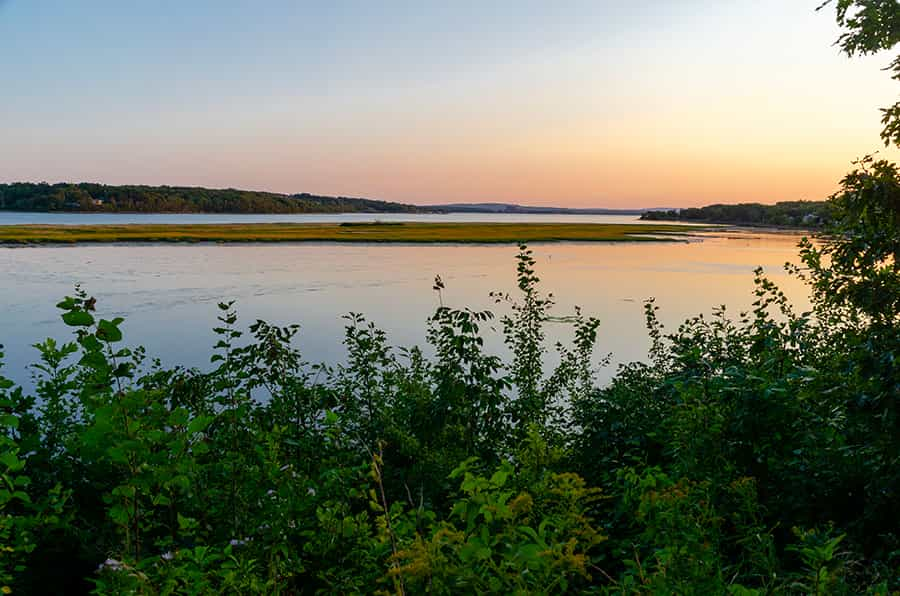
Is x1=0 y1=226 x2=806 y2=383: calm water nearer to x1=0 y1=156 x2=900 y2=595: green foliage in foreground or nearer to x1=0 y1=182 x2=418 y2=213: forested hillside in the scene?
x1=0 y1=156 x2=900 y2=595: green foliage in foreground

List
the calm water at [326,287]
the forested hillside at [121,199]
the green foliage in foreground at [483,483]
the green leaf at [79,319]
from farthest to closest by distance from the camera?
the forested hillside at [121,199], the calm water at [326,287], the green foliage in foreground at [483,483], the green leaf at [79,319]

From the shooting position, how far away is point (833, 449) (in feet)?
14.7

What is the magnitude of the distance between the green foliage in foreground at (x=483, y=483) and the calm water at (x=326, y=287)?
7.19m

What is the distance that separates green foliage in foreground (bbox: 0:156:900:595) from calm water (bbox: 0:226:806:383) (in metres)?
7.19

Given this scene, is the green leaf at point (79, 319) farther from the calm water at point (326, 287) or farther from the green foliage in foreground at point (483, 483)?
the calm water at point (326, 287)

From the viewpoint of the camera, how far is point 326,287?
25.8 metres

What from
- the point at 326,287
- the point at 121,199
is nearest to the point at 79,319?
the point at 326,287

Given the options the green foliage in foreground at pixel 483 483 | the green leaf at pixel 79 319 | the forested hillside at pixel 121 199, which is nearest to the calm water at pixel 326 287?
the green foliage in foreground at pixel 483 483

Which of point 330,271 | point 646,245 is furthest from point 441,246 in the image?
point 330,271

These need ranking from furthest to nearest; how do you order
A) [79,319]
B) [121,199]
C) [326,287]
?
[121,199]
[326,287]
[79,319]

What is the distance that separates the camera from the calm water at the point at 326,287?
54.4ft

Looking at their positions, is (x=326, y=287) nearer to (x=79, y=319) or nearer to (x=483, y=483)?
(x=79, y=319)

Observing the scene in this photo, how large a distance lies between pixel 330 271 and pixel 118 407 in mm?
30007

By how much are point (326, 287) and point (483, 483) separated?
23806mm
